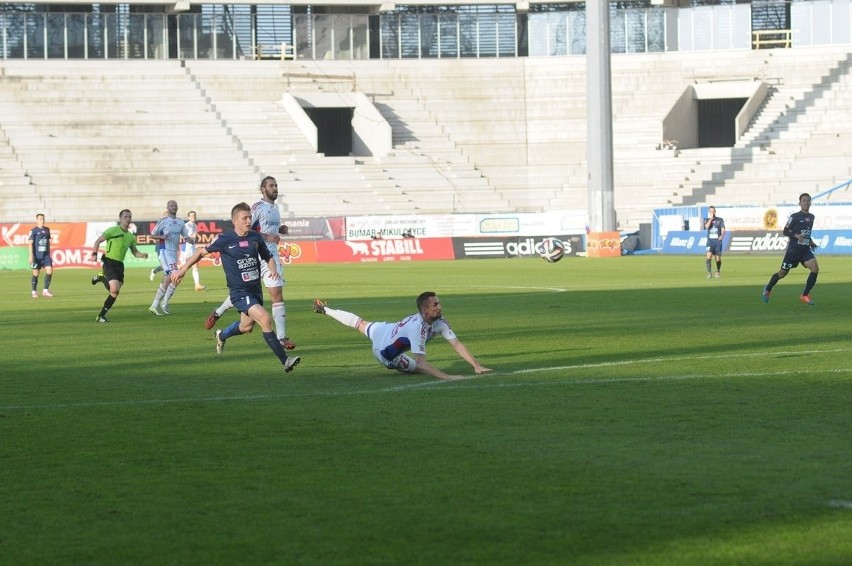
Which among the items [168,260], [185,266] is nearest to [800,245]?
[168,260]

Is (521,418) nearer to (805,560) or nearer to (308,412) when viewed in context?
(308,412)

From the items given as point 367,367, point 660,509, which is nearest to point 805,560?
point 660,509

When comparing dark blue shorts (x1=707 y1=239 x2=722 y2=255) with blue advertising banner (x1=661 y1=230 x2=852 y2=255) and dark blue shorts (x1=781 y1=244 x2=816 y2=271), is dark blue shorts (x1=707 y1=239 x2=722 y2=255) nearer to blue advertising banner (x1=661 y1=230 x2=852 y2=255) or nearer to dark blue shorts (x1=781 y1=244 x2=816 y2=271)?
dark blue shorts (x1=781 y1=244 x2=816 y2=271)

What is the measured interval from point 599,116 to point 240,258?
47369mm

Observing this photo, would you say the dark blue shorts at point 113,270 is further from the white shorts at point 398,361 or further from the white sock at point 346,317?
the white shorts at point 398,361

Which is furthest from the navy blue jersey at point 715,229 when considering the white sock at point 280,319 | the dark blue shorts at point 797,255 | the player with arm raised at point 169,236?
the white sock at point 280,319

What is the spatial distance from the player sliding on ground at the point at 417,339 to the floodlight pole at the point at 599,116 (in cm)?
4631

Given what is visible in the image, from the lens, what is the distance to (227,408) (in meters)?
12.2

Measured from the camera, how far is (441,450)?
9.70 m

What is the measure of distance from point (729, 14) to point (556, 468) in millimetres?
70350

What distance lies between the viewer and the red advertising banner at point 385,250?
57.7 metres

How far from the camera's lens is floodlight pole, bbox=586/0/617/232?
60.6 m

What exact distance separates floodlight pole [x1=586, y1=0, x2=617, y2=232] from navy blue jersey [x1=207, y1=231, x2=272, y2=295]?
1791 inches

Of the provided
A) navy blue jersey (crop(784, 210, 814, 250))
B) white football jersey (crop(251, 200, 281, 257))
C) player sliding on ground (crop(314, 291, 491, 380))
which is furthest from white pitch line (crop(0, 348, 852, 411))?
navy blue jersey (crop(784, 210, 814, 250))
